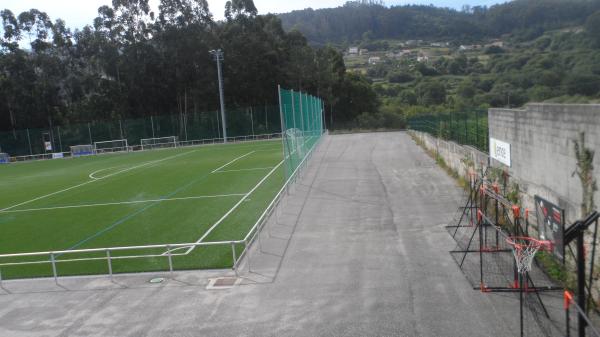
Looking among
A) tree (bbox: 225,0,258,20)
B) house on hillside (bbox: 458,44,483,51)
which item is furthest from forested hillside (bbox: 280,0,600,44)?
tree (bbox: 225,0,258,20)

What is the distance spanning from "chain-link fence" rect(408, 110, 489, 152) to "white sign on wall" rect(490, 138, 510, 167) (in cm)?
184

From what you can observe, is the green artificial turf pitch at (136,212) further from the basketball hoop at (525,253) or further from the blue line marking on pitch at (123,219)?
the basketball hoop at (525,253)

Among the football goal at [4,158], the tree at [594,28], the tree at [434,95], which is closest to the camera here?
the tree at [594,28]

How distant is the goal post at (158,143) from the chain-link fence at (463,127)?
→ 29.6m

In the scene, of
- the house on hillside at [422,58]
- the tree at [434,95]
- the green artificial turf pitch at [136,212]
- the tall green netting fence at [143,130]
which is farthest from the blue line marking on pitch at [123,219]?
the house on hillside at [422,58]

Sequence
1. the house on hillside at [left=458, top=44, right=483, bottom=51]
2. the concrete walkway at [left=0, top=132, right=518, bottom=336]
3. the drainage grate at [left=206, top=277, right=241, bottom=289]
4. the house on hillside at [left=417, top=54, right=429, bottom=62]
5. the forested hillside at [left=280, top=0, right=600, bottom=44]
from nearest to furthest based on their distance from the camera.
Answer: the concrete walkway at [left=0, top=132, right=518, bottom=336] < the drainage grate at [left=206, top=277, right=241, bottom=289] < the house on hillside at [left=458, top=44, right=483, bottom=51] < the house on hillside at [left=417, top=54, right=429, bottom=62] < the forested hillside at [left=280, top=0, right=600, bottom=44]

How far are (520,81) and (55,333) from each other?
36.5 metres

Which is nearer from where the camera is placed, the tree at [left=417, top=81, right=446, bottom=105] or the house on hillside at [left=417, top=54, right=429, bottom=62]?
the tree at [left=417, top=81, right=446, bottom=105]

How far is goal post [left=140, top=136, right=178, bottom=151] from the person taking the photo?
55375 mm

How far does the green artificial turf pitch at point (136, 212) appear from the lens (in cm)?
1241

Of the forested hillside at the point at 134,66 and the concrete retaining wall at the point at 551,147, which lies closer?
the concrete retaining wall at the point at 551,147

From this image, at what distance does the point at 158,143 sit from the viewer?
57062 mm

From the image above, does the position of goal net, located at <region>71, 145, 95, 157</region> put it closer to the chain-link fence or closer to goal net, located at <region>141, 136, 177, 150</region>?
goal net, located at <region>141, 136, 177, 150</region>

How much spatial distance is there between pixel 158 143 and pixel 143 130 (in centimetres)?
438
